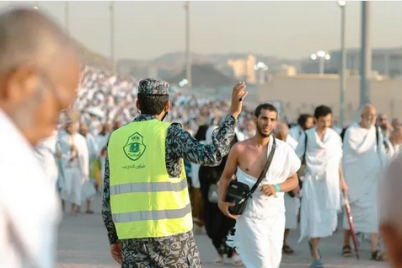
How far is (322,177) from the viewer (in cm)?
1358

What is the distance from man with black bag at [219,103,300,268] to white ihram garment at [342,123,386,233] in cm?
468

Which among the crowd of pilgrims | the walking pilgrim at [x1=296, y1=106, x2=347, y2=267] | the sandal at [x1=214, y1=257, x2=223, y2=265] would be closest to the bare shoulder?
the crowd of pilgrims

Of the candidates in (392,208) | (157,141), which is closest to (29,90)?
(392,208)

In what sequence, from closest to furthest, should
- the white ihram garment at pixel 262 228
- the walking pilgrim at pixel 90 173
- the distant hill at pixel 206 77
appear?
the white ihram garment at pixel 262 228 → the walking pilgrim at pixel 90 173 → the distant hill at pixel 206 77

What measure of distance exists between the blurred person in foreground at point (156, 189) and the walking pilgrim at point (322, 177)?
7.13 metres

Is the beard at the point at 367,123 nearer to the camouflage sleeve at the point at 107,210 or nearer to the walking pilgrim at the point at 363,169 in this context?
the walking pilgrim at the point at 363,169

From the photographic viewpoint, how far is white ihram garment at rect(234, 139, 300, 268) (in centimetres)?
898

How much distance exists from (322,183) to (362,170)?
101 centimetres

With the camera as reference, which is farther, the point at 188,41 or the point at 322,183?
the point at 188,41

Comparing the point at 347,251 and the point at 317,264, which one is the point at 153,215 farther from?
the point at 347,251

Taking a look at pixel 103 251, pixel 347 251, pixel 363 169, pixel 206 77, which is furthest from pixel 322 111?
pixel 206 77

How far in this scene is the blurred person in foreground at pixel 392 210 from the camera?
2.33 m

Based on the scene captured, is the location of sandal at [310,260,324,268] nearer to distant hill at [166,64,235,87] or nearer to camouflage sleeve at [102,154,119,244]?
camouflage sleeve at [102,154,119,244]

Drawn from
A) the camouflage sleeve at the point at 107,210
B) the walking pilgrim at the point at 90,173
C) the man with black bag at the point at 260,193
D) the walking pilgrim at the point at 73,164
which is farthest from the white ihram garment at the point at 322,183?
the walking pilgrim at the point at 90,173
